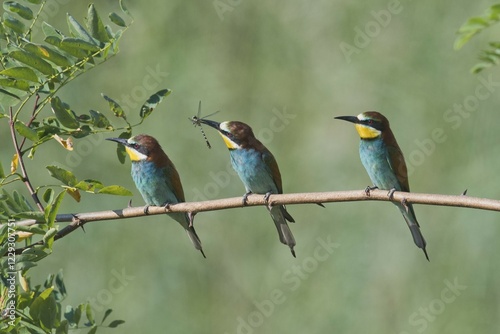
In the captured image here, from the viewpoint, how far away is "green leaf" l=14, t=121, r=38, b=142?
1489 millimetres

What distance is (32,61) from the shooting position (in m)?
1.54

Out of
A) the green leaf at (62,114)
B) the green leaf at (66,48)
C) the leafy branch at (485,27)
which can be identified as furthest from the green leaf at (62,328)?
the leafy branch at (485,27)

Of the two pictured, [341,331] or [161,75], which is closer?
[341,331]

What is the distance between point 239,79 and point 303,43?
40 cm

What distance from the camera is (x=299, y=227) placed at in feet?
14.4

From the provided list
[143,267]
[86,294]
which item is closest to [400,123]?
[143,267]

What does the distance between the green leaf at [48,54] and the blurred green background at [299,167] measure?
255 centimetres

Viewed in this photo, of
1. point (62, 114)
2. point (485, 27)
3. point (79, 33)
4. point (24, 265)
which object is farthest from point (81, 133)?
point (485, 27)

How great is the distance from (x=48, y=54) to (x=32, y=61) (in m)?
0.03

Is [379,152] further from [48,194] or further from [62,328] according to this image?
[62,328]

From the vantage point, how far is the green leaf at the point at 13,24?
1541 mm

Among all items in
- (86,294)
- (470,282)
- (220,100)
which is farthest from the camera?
(220,100)

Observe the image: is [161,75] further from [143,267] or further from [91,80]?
[143,267]

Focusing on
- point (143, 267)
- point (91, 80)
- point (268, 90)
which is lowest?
point (143, 267)
